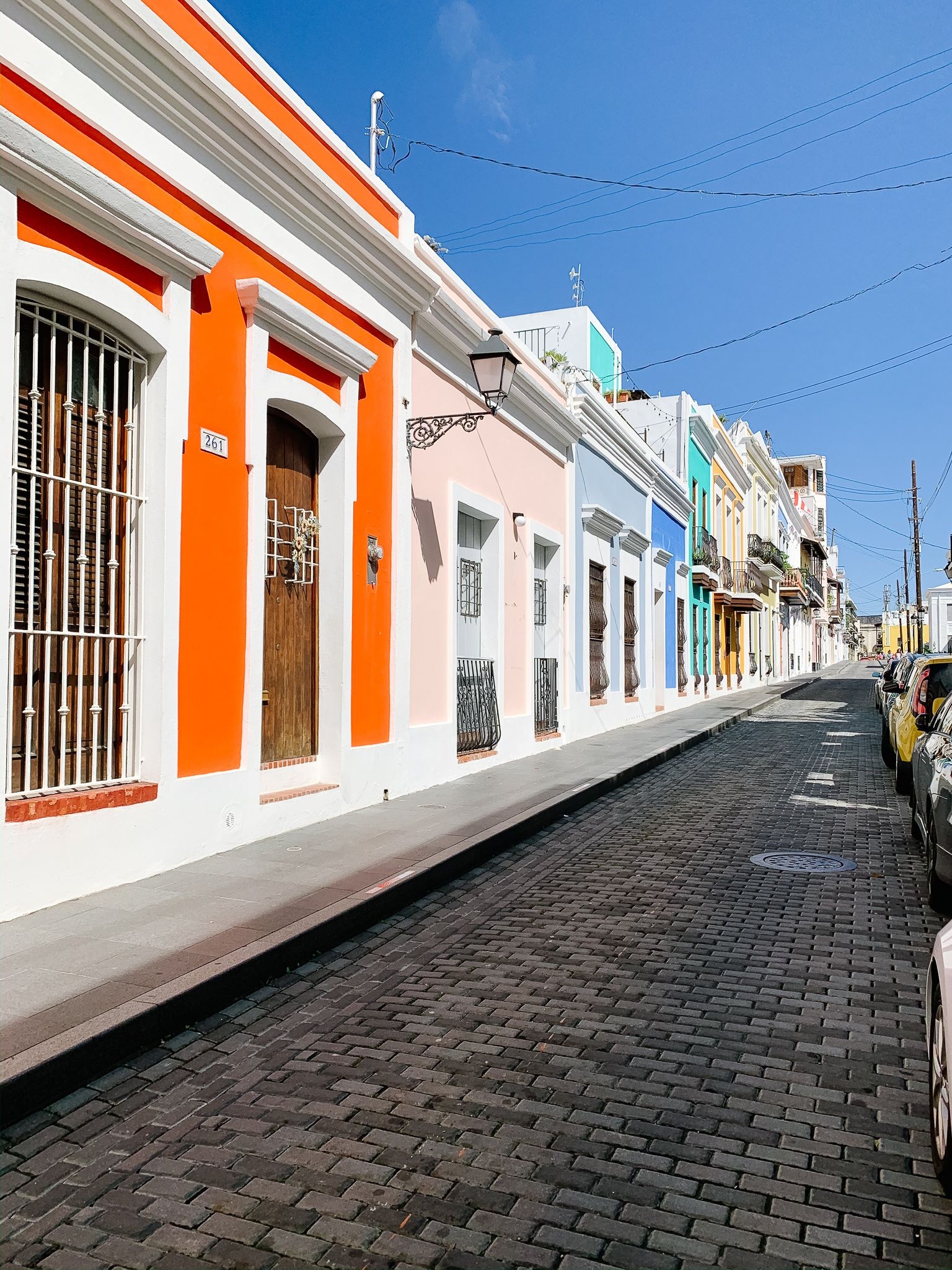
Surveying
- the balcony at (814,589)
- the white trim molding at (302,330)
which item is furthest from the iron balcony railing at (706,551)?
the balcony at (814,589)

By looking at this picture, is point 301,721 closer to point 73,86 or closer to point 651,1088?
point 73,86

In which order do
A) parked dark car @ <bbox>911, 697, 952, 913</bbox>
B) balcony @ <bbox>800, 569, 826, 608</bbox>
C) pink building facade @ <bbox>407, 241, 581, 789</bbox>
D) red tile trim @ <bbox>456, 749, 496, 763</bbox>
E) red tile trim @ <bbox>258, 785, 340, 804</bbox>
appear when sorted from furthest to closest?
balcony @ <bbox>800, 569, 826, 608</bbox>
red tile trim @ <bbox>456, 749, 496, 763</bbox>
pink building facade @ <bbox>407, 241, 581, 789</bbox>
red tile trim @ <bbox>258, 785, 340, 804</bbox>
parked dark car @ <bbox>911, 697, 952, 913</bbox>

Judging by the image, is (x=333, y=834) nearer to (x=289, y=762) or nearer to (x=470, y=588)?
(x=289, y=762)

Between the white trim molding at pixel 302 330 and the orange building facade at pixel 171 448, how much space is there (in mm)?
23

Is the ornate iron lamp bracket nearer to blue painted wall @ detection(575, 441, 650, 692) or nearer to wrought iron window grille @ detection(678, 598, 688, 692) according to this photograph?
blue painted wall @ detection(575, 441, 650, 692)

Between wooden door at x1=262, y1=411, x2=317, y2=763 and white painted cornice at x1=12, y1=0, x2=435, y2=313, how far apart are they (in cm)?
171

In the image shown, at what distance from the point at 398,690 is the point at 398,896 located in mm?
3738

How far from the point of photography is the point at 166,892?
5980 millimetres

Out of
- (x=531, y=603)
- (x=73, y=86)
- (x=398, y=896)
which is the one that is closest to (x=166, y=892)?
(x=398, y=896)

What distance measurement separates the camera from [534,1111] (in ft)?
11.5

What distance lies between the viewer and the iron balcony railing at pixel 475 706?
1186 centimetres

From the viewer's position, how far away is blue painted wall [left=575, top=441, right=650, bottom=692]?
54.4 ft

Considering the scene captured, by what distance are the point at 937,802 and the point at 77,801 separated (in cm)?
502

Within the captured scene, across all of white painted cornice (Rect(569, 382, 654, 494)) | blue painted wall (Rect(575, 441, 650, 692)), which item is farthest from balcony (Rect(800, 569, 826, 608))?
blue painted wall (Rect(575, 441, 650, 692))
